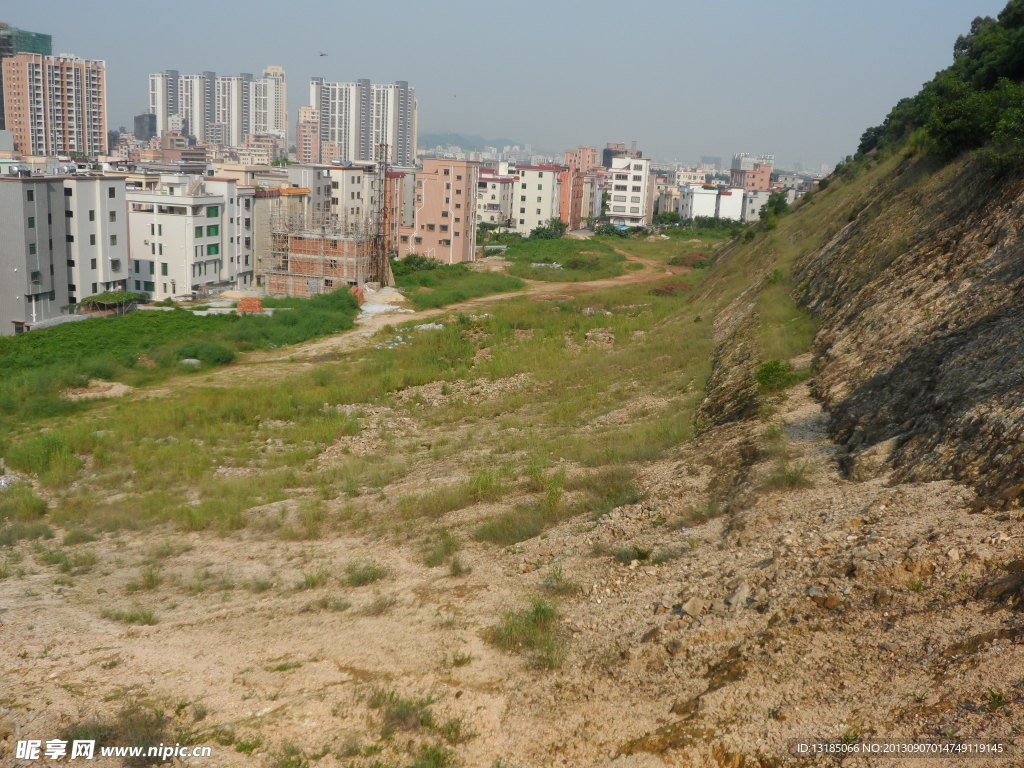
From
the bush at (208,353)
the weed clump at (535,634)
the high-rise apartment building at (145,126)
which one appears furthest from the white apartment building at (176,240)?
the high-rise apartment building at (145,126)

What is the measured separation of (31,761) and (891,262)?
53.8ft

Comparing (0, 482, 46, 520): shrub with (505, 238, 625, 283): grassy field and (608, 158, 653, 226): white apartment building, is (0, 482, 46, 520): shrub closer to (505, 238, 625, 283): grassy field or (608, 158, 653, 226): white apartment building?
(505, 238, 625, 283): grassy field

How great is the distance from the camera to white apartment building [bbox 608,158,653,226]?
100 metres

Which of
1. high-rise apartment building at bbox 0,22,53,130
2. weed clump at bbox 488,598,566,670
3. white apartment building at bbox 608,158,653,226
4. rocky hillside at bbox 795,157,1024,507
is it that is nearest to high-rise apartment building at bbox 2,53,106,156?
high-rise apartment building at bbox 0,22,53,130

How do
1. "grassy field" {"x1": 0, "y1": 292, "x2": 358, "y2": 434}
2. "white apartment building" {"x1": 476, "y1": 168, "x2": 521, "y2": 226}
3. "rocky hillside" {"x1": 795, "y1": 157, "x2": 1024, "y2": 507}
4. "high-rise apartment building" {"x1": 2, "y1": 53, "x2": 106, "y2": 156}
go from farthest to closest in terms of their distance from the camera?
"high-rise apartment building" {"x1": 2, "y1": 53, "x2": 106, "y2": 156}, "white apartment building" {"x1": 476, "y1": 168, "x2": 521, "y2": 226}, "grassy field" {"x1": 0, "y1": 292, "x2": 358, "y2": 434}, "rocky hillside" {"x1": 795, "y1": 157, "x2": 1024, "y2": 507}

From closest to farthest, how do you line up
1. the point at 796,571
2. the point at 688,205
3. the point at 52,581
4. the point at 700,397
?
the point at 796,571
the point at 52,581
the point at 700,397
the point at 688,205

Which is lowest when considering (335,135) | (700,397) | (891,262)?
(700,397)

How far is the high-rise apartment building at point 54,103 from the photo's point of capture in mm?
109875

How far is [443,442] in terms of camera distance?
16.6 metres

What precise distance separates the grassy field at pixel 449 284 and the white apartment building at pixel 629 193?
52670mm

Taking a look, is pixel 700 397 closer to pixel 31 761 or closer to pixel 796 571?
pixel 796 571

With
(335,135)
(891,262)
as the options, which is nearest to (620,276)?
(891,262)

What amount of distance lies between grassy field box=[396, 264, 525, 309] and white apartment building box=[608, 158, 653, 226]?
52.7 m

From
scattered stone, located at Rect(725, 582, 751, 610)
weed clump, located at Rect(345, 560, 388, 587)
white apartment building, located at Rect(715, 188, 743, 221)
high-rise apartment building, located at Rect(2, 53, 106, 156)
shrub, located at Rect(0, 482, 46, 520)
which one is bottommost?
shrub, located at Rect(0, 482, 46, 520)
